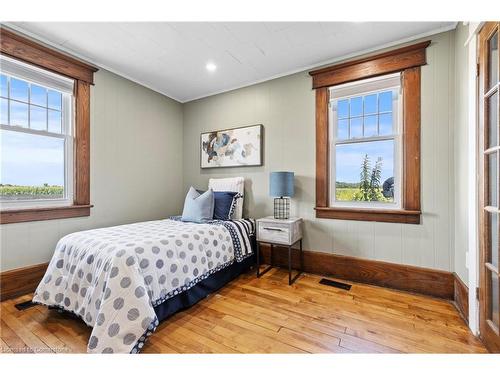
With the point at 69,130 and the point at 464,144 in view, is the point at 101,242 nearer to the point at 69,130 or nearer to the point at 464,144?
the point at 69,130

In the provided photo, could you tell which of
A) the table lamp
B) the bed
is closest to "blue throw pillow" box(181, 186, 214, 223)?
the bed

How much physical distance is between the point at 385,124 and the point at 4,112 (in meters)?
3.86

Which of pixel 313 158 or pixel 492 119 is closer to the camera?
pixel 492 119

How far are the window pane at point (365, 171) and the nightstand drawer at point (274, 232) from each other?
788 millimetres

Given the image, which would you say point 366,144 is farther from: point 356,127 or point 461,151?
point 461,151

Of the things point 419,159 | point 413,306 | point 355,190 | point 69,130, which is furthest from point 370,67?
point 69,130

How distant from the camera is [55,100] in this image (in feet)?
8.31

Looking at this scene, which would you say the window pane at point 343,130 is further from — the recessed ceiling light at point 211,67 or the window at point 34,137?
the window at point 34,137

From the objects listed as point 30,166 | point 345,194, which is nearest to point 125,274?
point 30,166

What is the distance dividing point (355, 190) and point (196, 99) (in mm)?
2864

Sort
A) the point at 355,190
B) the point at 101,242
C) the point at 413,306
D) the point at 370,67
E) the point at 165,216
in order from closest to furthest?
the point at 101,242 < the point at 413,306 < the point at 370,67 < the point at 355,190 < the point at 165,216

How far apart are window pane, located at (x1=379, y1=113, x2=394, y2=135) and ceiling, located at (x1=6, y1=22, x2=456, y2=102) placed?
0.74 m

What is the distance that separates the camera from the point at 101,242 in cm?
179

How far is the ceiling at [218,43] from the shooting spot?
7.04 feet
